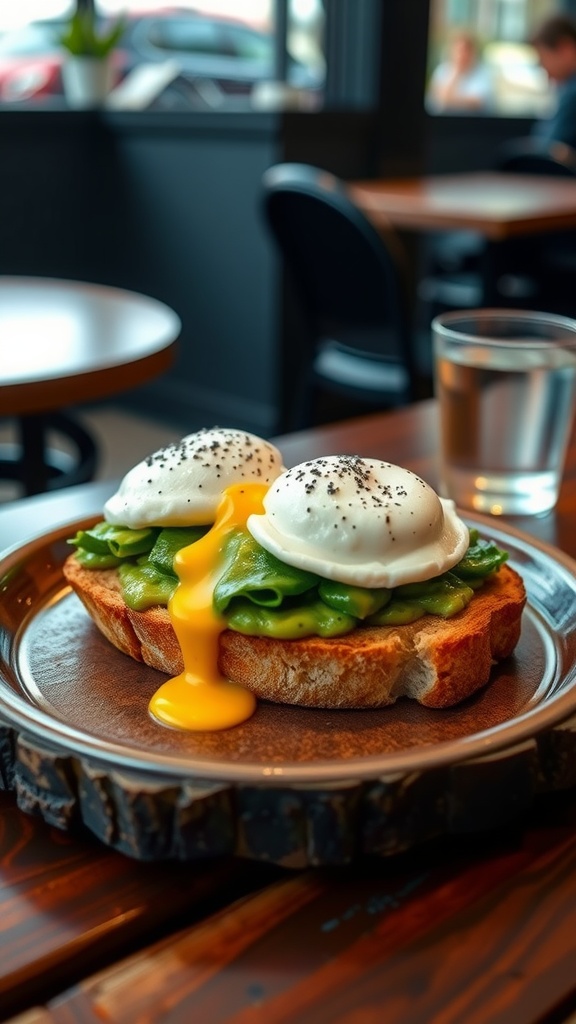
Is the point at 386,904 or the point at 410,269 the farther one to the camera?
the point at 410,269

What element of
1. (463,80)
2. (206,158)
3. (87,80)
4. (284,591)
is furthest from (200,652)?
(463,80)

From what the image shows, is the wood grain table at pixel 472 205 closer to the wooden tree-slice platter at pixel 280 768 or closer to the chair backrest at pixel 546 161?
the chair backrest at pixel 546 161

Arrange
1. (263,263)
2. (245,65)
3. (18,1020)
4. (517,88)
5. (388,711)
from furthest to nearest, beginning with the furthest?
(517,88) → (245,65) → (263,263) → (388,711) → (18,1020)

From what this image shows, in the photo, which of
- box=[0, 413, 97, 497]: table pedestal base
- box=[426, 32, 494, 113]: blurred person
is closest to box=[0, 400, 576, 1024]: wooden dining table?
box=[0, 413, 97, 497]: table pedestal base

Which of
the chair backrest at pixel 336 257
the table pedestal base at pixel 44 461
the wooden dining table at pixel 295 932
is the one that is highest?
the wooden dining table at pixel 295 932

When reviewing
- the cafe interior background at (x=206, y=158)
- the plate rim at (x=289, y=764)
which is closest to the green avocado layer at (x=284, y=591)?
the plate rim at (x=289, y=764)

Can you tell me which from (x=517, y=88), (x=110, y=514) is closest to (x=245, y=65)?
(x=517, y=88)

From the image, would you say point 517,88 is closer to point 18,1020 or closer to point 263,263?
point 263,263
